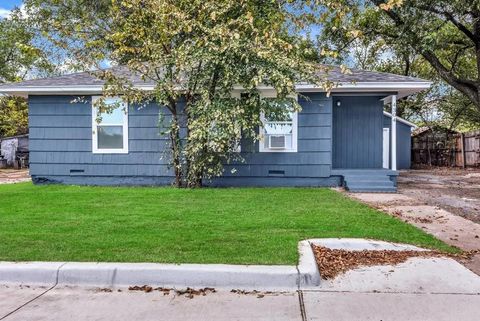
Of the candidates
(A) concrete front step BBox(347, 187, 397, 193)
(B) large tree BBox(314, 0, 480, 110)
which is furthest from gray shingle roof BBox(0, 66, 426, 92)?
(A) concrete front step BBox(347, 187, 397, 193)

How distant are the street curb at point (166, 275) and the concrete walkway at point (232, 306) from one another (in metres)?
0.13

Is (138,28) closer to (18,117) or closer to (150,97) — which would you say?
(150,97)

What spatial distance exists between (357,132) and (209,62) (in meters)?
5.02

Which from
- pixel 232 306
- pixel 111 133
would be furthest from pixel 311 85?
pixel 232 306

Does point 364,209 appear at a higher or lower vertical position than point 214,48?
lower

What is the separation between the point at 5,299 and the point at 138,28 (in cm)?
679

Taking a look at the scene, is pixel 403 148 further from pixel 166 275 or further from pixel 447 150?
pixel 166 275

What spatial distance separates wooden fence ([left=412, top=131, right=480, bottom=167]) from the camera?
19.5 metres

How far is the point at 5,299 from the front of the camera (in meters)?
3.42

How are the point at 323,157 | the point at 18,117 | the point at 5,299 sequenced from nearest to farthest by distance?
the point at 5,299, the point at 323,157, the point at 18,117

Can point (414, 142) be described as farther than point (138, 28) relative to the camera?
Yes

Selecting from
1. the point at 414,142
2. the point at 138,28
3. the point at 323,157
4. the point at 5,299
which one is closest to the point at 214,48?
the point at 138,28

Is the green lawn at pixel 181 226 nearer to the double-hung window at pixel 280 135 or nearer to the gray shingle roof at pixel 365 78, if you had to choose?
the double-hung window at pixel 280 135

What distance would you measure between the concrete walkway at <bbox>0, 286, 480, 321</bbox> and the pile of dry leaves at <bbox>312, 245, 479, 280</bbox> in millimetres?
581
